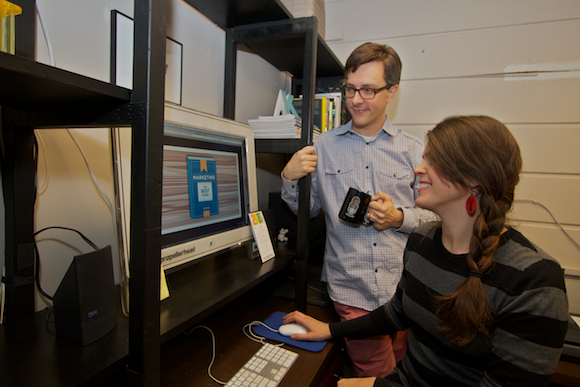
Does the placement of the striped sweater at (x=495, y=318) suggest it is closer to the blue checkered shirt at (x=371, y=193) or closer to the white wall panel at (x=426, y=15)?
the blue checkered shirt at (x=371, y=193)

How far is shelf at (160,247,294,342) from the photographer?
0.69 meters

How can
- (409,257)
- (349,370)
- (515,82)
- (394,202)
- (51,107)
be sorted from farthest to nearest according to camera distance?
(515,82) < (349,370) < (394,202) < (409,257) < (51,107)

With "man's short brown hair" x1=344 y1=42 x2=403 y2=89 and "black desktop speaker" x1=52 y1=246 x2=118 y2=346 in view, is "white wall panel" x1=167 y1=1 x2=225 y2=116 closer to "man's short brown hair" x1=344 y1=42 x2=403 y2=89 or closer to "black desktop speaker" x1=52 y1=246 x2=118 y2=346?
"man's short brown hair" x1=344 y1=42 x2=403 y2=89

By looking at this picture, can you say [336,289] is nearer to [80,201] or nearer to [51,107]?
A: [80,201]

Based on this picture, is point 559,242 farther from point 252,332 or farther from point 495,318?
point 252,332

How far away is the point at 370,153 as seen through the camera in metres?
1.27

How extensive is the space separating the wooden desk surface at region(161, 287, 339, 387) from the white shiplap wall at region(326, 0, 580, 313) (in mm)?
1562

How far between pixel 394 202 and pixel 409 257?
0.32m

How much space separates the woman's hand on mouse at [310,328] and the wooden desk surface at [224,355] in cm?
4

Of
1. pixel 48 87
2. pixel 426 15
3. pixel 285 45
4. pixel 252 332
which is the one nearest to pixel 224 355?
pixel 252 332

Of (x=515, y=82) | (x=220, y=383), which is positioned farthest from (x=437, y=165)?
(x=515, y=82)

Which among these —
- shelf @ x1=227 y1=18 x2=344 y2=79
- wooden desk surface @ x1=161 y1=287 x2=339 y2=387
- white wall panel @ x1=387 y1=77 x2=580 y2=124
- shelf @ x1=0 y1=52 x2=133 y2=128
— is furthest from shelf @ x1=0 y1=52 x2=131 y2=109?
white wall panel @ x1=387 y1=77 x2=580 y2=124

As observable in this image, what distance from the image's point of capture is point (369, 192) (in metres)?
1.25

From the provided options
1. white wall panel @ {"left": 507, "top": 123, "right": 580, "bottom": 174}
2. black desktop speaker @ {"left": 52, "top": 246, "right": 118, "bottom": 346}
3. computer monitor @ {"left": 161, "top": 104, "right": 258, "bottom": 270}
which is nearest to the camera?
black desktop speaker @ {"left": 52, "top": 246, "right": 118, "bottom": 346}
